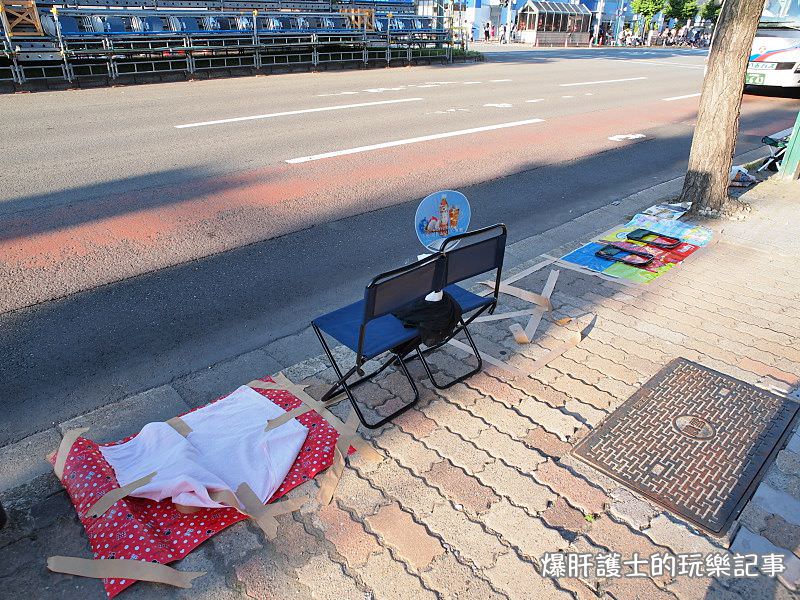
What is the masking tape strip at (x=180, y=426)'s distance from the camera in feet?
10.7

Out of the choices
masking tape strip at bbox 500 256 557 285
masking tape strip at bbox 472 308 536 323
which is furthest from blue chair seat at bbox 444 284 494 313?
masking tape strip at bbox 500 256 557 285

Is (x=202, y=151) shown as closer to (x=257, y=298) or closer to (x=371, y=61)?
(x=257, y=298)

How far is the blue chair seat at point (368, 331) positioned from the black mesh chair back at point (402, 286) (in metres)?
0.30

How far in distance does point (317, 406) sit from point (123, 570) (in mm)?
1384

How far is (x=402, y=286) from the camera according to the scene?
317cm

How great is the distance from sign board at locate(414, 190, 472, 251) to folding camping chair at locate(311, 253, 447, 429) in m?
0.67

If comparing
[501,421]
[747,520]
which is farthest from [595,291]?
[747,520]

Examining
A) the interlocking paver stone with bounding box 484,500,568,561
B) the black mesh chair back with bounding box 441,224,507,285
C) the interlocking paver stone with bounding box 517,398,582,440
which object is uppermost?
the black mesh chair back with bounding box 441,224,507,285

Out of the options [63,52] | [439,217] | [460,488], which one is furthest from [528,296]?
[63,52]

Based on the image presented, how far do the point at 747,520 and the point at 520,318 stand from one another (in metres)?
2.21

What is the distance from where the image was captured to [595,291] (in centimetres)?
516

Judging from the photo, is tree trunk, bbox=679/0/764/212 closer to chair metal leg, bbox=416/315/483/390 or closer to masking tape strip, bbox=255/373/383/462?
chair metal leg, bbox=416/315/483/390

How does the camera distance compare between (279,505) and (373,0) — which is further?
(373,0)

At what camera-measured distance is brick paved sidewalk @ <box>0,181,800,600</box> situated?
99.0 inches
